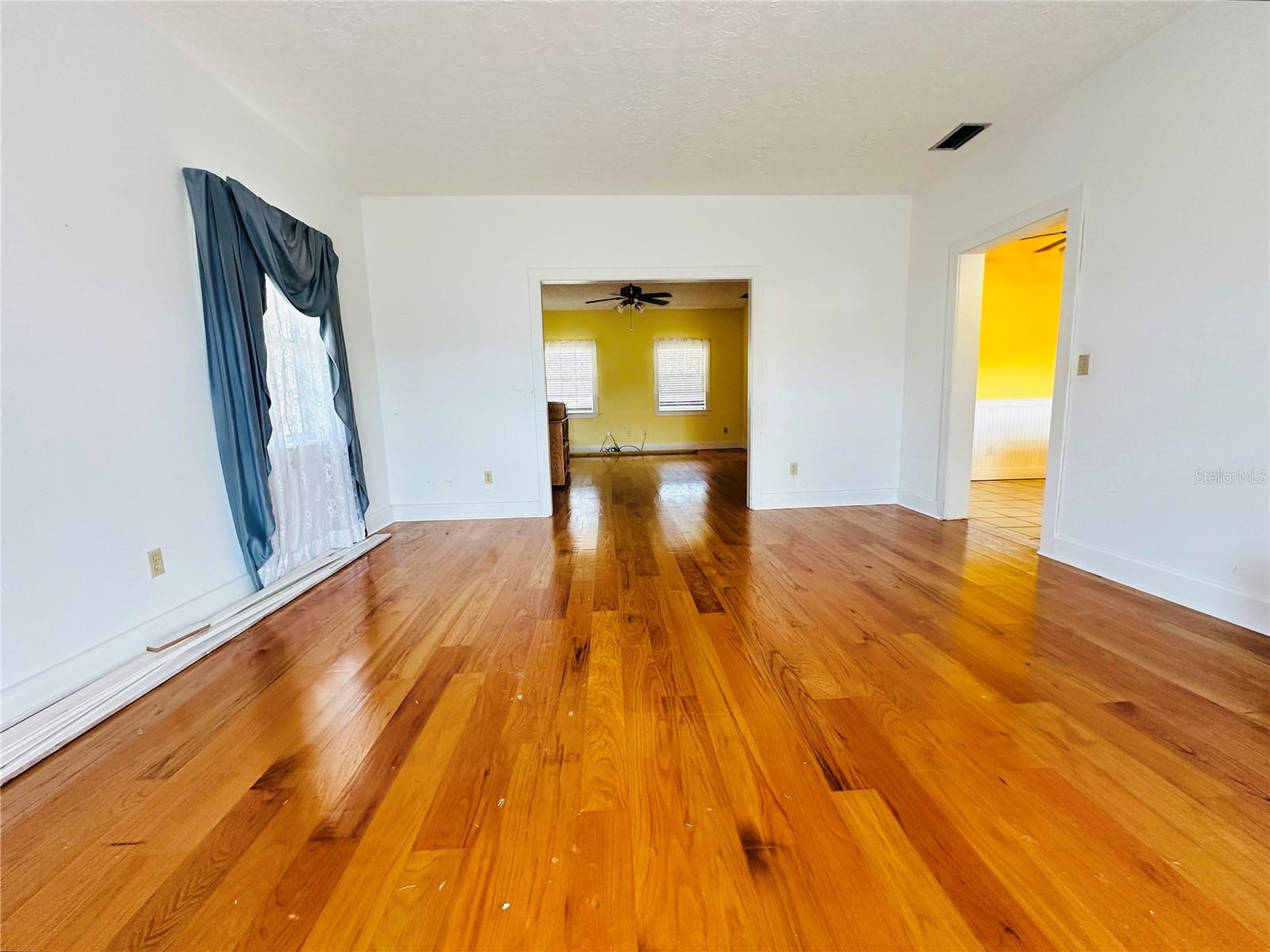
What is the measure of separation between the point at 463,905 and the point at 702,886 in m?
0.45

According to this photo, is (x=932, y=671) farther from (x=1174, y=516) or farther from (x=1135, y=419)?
(x=1135, y=419)

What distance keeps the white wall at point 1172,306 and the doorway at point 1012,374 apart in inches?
3.5

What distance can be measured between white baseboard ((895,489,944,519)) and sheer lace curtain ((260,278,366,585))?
13.8 feet

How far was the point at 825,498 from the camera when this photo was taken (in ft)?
13.3

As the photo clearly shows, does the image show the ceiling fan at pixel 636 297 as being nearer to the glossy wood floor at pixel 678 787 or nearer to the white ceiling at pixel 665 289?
the white ceiling at pixel 665 289

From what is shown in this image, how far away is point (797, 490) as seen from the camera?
405 cm

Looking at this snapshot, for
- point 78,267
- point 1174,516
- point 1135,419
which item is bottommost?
point 1174,516

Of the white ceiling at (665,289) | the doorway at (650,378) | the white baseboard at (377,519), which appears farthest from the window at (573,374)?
the white baseboard at (377,519)

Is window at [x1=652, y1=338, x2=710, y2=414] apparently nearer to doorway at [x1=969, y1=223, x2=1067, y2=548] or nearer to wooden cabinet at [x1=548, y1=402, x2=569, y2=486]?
wooden cabinet at [x1=548, y1=402, x2=569, y2=486]

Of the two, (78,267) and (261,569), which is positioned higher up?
(78,267)

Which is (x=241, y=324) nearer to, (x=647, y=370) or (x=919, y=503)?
(x=919, y=503)

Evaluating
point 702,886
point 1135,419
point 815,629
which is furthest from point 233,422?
point 1135,419

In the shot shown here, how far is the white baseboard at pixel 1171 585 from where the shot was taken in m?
1.82

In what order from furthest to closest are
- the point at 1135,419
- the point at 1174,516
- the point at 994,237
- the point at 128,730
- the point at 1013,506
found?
the point at 1013,506 < the point at 994,237 < the point at 1135,419 < the point at 1174,516 < the point at 128,730
